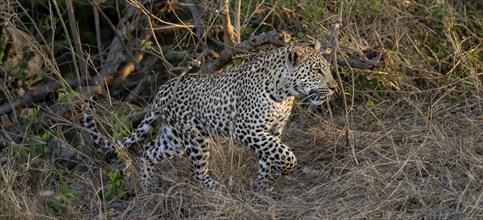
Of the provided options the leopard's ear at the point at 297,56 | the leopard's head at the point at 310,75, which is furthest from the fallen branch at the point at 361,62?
the leopard's ear at the point at 297,56

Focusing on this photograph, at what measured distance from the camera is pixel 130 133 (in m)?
9.59

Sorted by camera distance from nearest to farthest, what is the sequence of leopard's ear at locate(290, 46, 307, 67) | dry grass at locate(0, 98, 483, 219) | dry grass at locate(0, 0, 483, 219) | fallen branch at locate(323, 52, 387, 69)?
dry grass at locate(0, 98, 483, 219) → dry grass at locate(0, 0, 483, 219) → leopard's ear at locate(290, 46, 307, 67) → fallen branch at locate(323, 52, 387, 69)

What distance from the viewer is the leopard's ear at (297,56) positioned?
8.72m

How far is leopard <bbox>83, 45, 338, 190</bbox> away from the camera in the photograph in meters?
8.78

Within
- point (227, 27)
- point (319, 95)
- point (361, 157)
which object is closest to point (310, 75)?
point (319, 95)

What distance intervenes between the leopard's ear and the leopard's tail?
1539 mm

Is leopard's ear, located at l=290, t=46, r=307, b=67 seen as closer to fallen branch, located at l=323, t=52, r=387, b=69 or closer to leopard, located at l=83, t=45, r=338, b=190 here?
leopard, located at l=83, t=45, r=338, b=190

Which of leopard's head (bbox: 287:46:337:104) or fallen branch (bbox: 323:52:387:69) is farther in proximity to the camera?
fallen branch (bbox: 323:52:387:69)

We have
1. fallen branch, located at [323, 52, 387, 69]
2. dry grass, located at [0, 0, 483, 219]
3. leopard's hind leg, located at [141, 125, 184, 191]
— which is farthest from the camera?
leopard's hind leg, located at [141, 125, 184, 191]

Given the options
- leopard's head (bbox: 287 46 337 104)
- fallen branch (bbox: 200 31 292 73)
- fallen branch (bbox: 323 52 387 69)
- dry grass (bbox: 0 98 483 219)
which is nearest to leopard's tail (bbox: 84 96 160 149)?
dry grass (bbox: 0 98 483 219)

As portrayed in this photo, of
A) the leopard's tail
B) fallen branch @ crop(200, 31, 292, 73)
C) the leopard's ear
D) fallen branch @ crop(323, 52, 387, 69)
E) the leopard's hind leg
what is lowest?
the leopard's hind leg

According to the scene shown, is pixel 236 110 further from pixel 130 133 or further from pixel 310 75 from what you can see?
pixel 130 133

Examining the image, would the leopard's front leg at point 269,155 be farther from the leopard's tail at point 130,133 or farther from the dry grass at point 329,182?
the leopard's tail at point 130,133

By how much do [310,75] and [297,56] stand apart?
198mm
